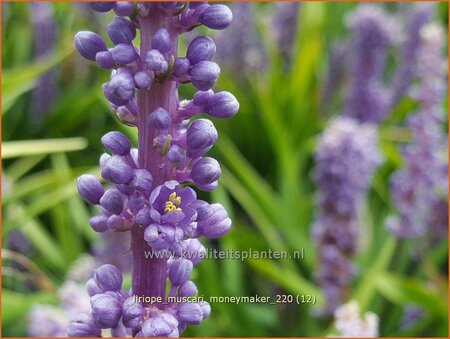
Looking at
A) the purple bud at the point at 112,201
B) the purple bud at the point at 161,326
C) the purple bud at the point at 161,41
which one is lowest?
the purple bud at the point at 161,326

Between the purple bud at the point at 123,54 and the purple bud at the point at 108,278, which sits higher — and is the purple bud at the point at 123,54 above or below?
above

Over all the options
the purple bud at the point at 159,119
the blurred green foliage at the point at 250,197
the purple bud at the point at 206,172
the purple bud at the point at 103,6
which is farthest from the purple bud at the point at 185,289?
the blurred green foliage at the point at 250,197

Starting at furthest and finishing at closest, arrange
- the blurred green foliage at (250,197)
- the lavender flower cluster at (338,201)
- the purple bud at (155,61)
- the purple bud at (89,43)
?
the blurred green foliage at (250,197) < the lavender flower cluster at (338,201) < the purple bud at (89,43) < the purple bud at (155,61)

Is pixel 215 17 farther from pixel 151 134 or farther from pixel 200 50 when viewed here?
pixel 151 134

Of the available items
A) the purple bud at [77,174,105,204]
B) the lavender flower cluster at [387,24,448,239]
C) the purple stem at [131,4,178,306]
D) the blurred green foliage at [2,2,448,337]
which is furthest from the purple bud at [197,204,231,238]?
the lavender flower cluster at [387,24,448,239]

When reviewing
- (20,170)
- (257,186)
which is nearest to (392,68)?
(257,186)

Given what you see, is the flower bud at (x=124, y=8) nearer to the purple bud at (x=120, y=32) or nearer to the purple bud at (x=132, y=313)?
the purple bud at (x=120, y=32)

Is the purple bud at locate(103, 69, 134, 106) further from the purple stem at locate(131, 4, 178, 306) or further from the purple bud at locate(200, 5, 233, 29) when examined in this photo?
the purple bud at locate(200, 5, 233, 29)

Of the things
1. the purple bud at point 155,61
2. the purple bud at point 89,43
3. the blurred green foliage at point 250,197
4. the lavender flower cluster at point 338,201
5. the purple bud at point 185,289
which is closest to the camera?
the purple bud at point 155,61

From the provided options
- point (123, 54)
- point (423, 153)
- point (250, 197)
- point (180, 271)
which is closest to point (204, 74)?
point (123, 54)
